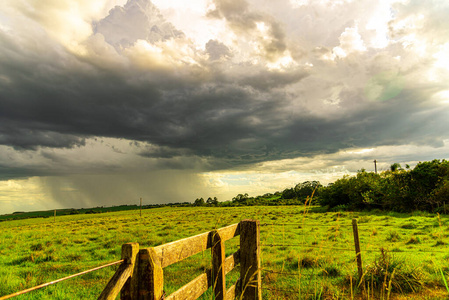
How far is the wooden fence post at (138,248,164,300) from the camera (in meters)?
2.54

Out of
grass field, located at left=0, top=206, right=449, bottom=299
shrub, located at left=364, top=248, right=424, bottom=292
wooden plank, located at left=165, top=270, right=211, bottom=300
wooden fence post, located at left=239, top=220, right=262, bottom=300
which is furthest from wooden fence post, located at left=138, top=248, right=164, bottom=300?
shrub, located at left=364, top=248, right=424, bottom=292

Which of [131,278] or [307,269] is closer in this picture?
[131,278]

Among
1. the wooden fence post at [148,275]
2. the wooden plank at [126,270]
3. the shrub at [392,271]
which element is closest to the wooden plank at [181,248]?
the wooden fence post at [148,275]

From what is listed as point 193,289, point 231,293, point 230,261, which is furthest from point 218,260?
point 231,293

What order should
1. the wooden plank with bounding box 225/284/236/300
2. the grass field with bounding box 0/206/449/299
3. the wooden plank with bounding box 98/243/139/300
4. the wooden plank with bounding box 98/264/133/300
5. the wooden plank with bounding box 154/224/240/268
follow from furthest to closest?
1. the grass field with bounding box 0/206/449/299
2. the wooden plank with bounding box 225/284/236/300
3. the wooden plank with bounding box 154/224/240/268
4. the wooden plank with bounding box 98/243/139/300
5. the wooden plank with bounding box 98/264/133/300

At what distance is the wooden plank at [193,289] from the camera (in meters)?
3.20

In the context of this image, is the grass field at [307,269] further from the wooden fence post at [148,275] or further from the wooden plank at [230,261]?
the wooden fence post at [148,275]

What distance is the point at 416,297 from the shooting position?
7.41 meters

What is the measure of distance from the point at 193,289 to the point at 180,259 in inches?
22.4

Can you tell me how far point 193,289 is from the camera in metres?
3.53

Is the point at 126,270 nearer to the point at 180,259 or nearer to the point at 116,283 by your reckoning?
the point at 116,283

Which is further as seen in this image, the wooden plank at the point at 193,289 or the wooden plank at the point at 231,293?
A: the wooden plank at the point at 231,293

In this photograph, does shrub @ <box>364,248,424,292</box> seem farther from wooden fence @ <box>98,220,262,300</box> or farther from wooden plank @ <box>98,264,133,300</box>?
wooden plank @ <box>98,264,133,300</box>

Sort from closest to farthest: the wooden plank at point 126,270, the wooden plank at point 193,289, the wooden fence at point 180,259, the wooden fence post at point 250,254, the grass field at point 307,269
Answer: the wooden plank at point 126,270
the wooden fence at point 180,259
the wooden plank at point 193,289
the wooden fence post at point 250,254
the grass field at point 307,269
